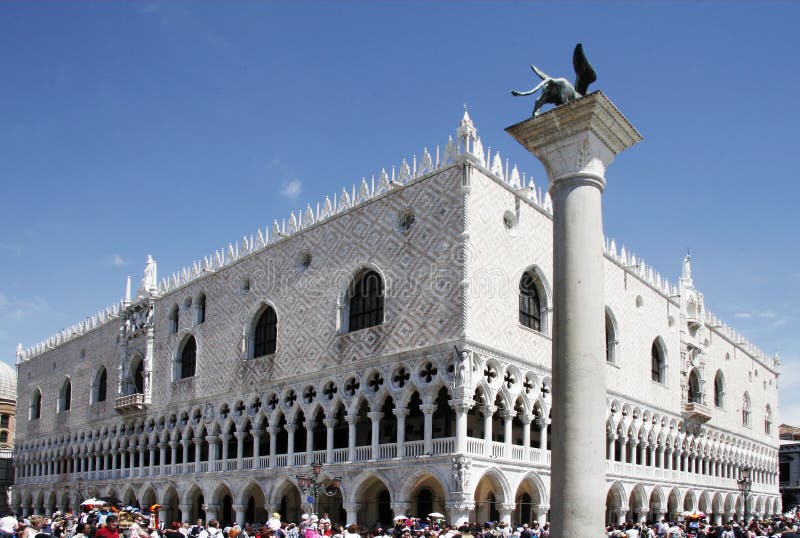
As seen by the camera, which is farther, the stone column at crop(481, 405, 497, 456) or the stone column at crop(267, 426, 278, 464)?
the stone column at crop(267, 426, 278, 464)

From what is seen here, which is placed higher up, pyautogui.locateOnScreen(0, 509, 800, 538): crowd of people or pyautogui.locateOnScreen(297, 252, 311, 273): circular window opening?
pyautogui.locateOnScreen(297, 252, 311, 273): circular window opening

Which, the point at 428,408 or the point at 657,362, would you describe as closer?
the point at 428,408

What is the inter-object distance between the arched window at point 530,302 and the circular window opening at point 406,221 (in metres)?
3.54

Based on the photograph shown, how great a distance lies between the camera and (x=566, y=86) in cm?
885

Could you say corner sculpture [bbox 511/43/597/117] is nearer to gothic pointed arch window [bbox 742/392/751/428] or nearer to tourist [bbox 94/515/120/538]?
tourist [bbox 94/515/120/538]

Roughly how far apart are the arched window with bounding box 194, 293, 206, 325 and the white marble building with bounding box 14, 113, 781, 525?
174mm

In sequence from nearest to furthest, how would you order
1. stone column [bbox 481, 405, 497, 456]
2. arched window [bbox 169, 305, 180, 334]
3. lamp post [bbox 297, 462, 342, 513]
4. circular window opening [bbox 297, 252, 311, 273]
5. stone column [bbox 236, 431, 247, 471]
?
stone column [bbox 481, 405, 497, 456], lamp post [bbox 297, 462, 342, 513], circular window opening [bbox 297, 252, 311, 273], stone column [bbox 236, 431, 247, 471], arched window [bbox 169, 305, 180, 334]

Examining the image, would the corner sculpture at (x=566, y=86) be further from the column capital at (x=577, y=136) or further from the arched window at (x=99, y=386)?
the arched window at (x=99, y=386)

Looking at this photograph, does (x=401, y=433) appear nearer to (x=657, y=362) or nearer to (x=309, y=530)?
(x=309, y=530)

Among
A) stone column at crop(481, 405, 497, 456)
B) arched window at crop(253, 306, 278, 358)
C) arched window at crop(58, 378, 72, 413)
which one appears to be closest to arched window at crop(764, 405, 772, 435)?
stone column at crop(481, 405, 497, 456)

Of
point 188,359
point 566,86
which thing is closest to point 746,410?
point 188,359

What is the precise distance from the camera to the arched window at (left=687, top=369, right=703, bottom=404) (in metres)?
34.2

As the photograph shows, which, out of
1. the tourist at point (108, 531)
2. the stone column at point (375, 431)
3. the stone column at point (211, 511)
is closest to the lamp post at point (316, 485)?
the stone column at point (375, 431)

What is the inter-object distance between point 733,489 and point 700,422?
532 cm
